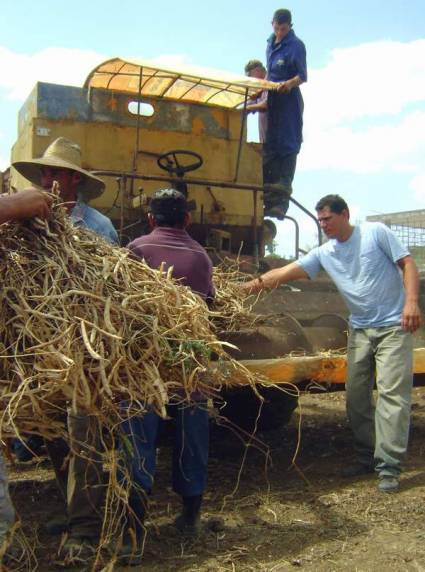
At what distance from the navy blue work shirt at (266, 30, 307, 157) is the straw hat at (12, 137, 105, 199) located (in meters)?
3.28

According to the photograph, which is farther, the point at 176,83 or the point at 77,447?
the point at 176,83

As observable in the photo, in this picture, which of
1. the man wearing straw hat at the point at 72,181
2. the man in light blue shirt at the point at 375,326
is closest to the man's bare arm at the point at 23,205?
the man wearing straw hat at the point at 72,181

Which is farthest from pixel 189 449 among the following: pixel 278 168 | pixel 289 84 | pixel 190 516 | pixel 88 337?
pixel 289 84

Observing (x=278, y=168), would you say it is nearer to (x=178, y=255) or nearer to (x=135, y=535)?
(x=178, y=255)

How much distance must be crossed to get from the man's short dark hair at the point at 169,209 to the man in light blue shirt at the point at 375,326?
123 cm

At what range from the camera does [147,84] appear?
7008 millimetres

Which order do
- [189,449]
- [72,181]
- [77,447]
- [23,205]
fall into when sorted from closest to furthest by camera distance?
1. [23,205]
2. [77,447]
3. [189,449]
4. [72,181]

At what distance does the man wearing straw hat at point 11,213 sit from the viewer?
10.2 feet

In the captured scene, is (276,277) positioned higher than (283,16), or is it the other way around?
(283,16)

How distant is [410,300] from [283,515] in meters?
1.49

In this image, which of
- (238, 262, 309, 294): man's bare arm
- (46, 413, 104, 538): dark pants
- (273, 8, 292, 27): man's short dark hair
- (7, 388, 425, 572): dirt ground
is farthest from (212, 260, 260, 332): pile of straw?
(273, 8, 292, 27): man's short dark hair

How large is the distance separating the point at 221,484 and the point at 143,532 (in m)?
1.32

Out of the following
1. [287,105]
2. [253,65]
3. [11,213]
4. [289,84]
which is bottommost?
[11,213]

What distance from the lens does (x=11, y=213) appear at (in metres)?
3.20
